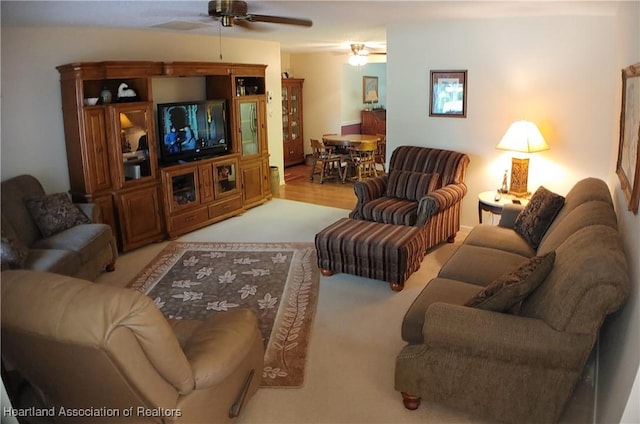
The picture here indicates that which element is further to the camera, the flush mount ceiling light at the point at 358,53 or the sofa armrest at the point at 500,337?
the flush mount ceiling light at the point at 358,53

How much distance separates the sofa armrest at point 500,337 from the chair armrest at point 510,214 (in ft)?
6.60

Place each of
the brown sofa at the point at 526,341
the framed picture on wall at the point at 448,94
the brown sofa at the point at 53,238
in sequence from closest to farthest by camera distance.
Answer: the brown sofa at the point at 526,341
the brown sofa at the point at 53,238
the framed picture on wall at the point at 448,94

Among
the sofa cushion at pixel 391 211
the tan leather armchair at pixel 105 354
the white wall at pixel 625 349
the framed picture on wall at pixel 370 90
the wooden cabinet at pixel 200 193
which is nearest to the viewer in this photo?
the tan leather armchair at pixel 105 354

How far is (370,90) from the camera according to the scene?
37.1ft

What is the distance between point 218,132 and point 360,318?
11.7ft

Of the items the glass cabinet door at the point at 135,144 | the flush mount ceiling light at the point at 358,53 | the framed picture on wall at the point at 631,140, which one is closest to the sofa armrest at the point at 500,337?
the framed picture on wall at the point at 631,140

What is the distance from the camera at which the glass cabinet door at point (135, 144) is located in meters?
5.06

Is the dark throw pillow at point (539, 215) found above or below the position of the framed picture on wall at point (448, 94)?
below

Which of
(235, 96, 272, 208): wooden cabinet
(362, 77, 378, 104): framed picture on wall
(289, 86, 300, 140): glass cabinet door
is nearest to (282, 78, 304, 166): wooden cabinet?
(289, 86, 300, 140): glass cabinet door

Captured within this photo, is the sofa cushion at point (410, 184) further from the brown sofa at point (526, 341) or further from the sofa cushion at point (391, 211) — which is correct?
the brown sofa at point (526, 341)

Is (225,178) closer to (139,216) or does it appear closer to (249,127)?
(249,127)

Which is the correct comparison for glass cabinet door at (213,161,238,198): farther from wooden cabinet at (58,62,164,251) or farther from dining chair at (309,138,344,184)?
dining chair at (309,138,344,184)

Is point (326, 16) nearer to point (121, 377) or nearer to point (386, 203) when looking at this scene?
point (386, 203)

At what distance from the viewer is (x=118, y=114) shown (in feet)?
16.3
